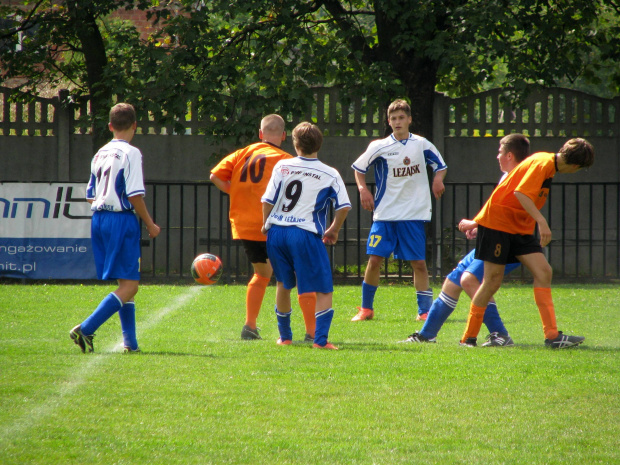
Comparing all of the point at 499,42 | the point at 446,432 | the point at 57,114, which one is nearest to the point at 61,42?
the point at 57,114

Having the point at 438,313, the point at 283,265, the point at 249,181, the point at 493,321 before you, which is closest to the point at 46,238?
the point at 249,181

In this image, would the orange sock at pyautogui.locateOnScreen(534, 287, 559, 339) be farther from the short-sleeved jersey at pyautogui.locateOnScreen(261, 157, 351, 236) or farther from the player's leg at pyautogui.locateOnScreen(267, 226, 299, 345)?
the player's leg at pyautogui.locateOnScreen(267, 226, 299, 345)

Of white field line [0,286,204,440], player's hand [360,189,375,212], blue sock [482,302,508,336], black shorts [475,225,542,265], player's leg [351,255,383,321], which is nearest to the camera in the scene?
white field line [0,286,204,440]

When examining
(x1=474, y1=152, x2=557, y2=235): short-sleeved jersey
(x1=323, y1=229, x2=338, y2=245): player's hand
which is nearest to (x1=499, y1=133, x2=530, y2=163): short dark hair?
(x1=474, y1=152, x2=557, y2=235): short-sleeved jersey

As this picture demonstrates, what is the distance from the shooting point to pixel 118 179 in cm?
605

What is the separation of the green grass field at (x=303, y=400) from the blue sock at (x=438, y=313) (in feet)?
1.23

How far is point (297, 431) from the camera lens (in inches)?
157

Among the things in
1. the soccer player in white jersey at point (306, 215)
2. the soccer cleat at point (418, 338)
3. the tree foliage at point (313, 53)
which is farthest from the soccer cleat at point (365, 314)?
the tree foliage at point (313, 53)

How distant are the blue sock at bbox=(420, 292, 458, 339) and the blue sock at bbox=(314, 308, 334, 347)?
1.02 m

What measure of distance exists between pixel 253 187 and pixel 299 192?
76 cm

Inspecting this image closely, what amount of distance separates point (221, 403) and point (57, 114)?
1185 cm

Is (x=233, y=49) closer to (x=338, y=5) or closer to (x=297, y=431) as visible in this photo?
(x=338, y=5)

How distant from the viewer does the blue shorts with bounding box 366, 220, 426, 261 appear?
8.41m

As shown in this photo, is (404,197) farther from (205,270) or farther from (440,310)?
(205,270)
